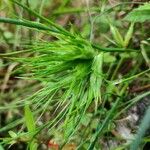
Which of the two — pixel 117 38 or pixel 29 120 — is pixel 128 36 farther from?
pixel 29 120

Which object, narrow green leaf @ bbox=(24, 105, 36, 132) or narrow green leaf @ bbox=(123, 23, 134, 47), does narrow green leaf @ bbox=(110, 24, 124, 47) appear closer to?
narrow green leaf @ bbox=(123, 23, 134, 47)

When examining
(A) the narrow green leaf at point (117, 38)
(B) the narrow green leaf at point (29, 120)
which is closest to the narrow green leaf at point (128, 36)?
(A) the narrow green leaf at point (117, 38)

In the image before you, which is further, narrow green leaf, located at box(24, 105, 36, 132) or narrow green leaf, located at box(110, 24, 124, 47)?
narrow green leaf, located at box(110, 24, 124, 47)

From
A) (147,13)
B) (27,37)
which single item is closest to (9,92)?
(27,37)

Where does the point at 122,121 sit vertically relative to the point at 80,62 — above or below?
below

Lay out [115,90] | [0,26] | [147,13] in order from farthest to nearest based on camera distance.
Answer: [0,26]
[115,90]
[147,13]

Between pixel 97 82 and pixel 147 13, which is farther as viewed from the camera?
pixel 147 13

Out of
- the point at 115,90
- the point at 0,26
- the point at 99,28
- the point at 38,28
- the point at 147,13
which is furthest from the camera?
the point at 0,26

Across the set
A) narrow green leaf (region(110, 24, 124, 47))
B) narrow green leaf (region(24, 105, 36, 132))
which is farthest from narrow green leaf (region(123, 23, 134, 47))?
narrow green leaf (region(24, 105, 36, 132))

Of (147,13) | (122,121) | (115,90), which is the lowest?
(122,121)

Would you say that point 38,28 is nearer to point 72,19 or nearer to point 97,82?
point 97,82

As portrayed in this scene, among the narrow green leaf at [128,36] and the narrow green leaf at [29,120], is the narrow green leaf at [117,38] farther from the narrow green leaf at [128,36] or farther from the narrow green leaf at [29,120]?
the narrow green leaf at [29,120]
